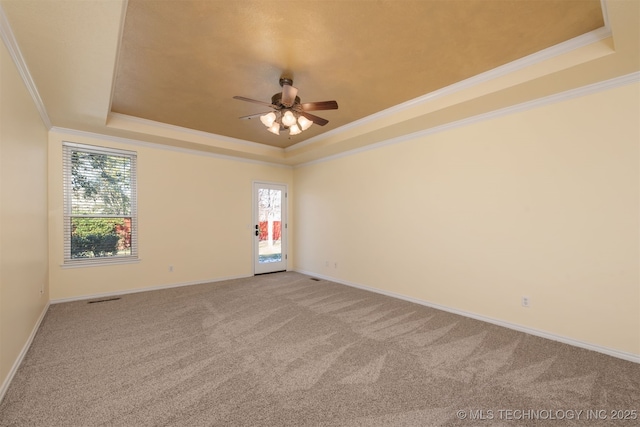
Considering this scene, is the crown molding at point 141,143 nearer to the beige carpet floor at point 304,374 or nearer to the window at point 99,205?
the window at point 99,205

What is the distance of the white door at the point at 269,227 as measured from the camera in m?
6.22

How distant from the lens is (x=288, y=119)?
315cm

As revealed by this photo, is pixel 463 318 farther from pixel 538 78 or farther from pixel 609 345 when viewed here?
pixel 538 78

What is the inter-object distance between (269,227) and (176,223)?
1.97m

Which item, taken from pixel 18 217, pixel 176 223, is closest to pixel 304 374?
pixel 18 217

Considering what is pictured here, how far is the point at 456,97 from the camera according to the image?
10.5 feet

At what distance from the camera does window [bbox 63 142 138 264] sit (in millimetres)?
4215

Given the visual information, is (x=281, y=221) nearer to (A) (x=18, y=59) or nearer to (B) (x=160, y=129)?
(B) (x=160, y=129)

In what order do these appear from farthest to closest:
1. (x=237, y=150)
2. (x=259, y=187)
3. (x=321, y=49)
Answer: (x=259, y=187) → (x=237, y=150) → (x=321, y=49)

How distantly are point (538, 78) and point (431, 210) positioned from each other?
6.41 feet

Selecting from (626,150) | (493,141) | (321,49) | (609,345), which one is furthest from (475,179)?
(321,49)

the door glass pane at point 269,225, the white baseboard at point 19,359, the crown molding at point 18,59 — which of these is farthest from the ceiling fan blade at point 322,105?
the door glass pane at point 269,225

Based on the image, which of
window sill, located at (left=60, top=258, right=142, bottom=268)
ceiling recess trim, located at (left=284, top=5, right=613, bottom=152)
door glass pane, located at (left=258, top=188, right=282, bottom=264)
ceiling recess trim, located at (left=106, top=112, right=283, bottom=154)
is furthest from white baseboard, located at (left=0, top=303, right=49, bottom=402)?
ceiling recess trim, located at (left=284, top=5, right=613, bottom=152)

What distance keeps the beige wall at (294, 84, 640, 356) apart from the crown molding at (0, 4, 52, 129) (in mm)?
4299
